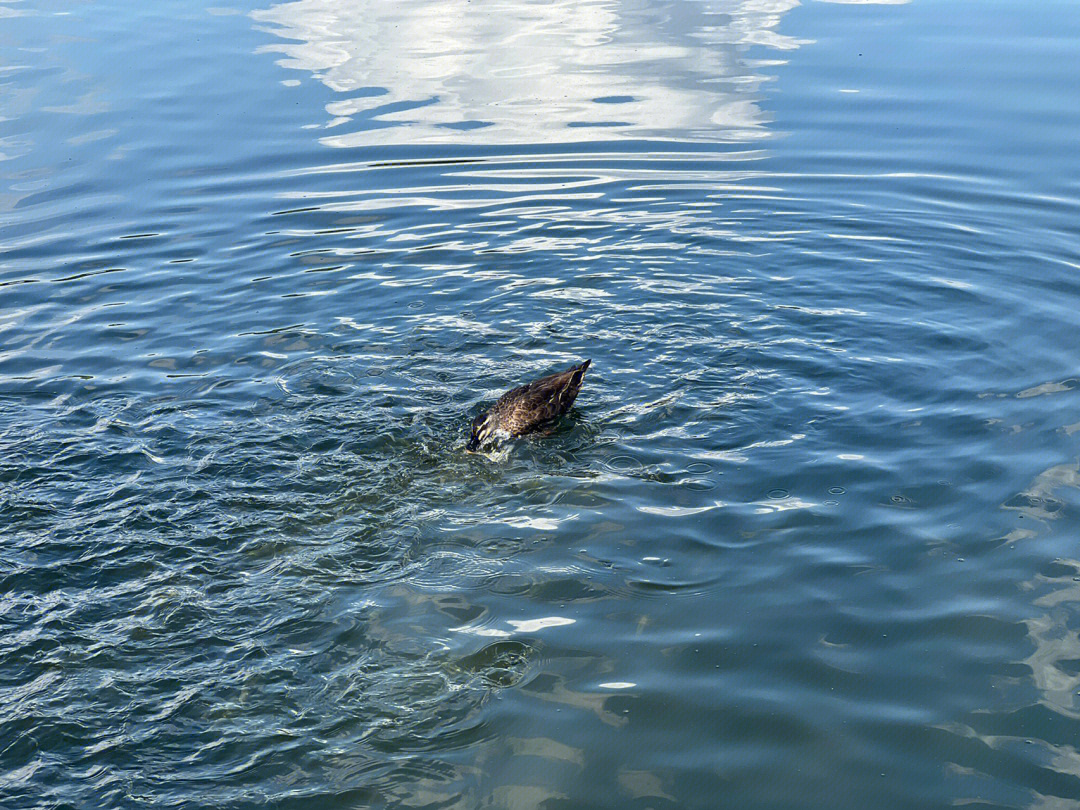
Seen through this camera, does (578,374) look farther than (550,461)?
Yes

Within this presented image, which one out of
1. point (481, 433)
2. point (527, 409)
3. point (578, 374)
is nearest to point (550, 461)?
point (527, 409)

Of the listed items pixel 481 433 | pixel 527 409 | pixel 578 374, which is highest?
pixel 578 374

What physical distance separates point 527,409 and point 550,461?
41 cm

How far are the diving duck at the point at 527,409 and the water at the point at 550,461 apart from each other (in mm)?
212

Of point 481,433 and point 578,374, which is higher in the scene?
point 578,374

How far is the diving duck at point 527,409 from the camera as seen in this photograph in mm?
7477

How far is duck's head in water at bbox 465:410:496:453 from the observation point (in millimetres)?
7535

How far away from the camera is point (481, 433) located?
7.55 meters

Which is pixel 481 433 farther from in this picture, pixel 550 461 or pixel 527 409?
pixel 550 461

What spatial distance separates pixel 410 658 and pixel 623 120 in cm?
1097

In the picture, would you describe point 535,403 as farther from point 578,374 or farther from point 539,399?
point 578,374

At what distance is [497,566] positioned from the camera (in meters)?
6.34

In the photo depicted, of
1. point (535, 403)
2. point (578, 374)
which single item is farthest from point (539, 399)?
point (578, 374)

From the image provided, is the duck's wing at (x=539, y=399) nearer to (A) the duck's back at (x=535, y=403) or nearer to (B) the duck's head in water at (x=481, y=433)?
(A) the duck's back at (x=535, y=403)
